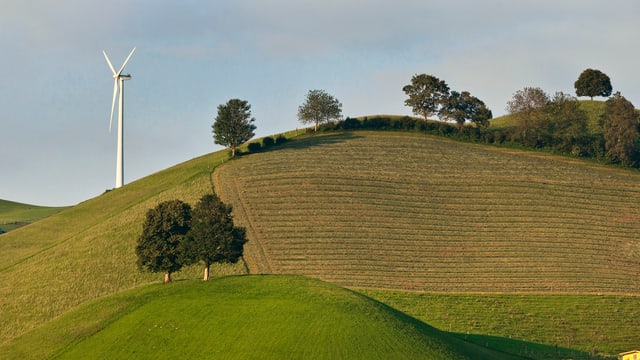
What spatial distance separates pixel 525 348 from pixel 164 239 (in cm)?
3993

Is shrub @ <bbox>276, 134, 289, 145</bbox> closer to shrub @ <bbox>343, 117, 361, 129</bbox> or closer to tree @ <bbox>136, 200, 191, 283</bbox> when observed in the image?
shrub @ <bbox>343, 117, 361, 129</bbox>

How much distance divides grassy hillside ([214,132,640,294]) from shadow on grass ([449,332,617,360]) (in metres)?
15.5

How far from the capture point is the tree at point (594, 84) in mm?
196750

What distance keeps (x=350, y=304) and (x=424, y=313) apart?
2311 cm

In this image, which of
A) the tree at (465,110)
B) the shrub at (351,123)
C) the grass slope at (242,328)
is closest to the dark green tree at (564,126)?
the tree at (465,110)

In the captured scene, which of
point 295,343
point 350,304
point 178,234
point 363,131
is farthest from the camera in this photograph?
point 363,131

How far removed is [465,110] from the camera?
598ft

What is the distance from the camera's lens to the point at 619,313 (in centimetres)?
11119

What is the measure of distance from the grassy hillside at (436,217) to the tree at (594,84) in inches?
1563

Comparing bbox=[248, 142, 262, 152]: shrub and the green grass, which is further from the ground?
bbox=[248, 142, 262, 152]: shrub

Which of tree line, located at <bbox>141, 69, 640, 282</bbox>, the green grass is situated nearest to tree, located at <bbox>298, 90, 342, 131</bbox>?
tree line, located at <bbox>141, 69, 640, 282</bbox>

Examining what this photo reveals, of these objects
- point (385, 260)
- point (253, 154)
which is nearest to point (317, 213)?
point (385, 260)

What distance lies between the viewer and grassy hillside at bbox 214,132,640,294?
4715 inches

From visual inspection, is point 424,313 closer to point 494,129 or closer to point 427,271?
point 427,271
